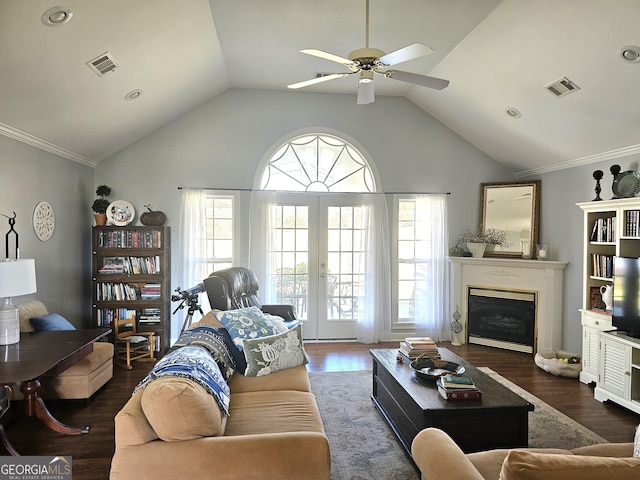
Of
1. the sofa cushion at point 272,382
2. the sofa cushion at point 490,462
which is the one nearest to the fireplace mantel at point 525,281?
the sofa cushion at point 272,382

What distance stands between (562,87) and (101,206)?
5.00 metres

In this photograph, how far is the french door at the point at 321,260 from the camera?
18.7 feet

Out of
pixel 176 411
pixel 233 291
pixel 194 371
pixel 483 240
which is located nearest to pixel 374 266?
pixel 483 240

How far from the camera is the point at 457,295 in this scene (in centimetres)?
584

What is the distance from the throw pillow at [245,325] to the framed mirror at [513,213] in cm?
382

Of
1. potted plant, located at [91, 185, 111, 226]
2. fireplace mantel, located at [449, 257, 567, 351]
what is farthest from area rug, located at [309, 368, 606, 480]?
potted plant, located at [91, 185, 111, 226]

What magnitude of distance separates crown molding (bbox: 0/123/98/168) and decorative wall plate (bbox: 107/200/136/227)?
603 millimetres

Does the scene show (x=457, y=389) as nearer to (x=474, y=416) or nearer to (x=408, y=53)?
(x=474, y=416)

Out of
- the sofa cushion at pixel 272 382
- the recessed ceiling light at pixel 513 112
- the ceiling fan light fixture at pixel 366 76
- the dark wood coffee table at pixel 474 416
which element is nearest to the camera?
the dark wood coffee table at pixel 474 416

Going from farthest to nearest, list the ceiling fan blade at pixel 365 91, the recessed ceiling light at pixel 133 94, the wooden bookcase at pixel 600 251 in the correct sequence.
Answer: the recessed ceiling light at pixel 133 94, the wooden bookcase at pixel 600 251, the ceiling fan blade at pixel 365 91

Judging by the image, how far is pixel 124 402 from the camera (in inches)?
146

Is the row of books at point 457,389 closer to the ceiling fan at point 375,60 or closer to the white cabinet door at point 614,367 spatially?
the white cabinet door at point 614,367

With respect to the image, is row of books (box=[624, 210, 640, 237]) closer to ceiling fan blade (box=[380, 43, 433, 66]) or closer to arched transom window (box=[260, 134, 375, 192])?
ceiling fan blade (box=[380, 43, 433, 66])

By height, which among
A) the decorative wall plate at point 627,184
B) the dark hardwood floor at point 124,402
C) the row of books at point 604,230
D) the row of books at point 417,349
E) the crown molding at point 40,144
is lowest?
the dark hardwood floor at point 124,402
